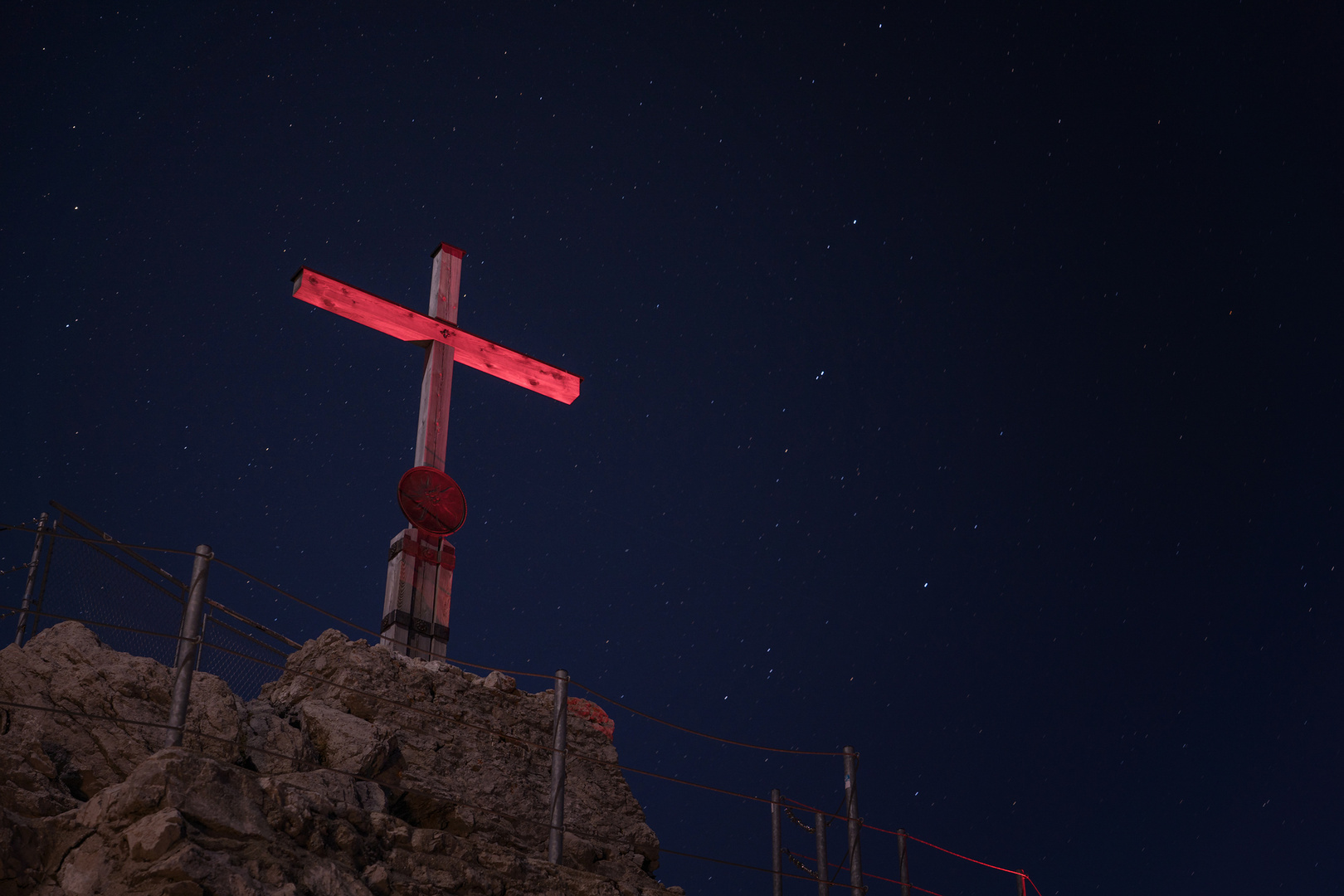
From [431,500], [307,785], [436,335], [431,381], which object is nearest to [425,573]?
[431,500]

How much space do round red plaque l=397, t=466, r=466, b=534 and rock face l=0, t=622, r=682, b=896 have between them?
6.36 ft

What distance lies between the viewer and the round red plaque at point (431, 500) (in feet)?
33.3

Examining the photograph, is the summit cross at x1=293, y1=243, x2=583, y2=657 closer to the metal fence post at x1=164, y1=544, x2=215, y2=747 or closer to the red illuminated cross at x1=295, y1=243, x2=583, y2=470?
the red illuminated cross at x1=295, y1=243, x2=583, y2=470

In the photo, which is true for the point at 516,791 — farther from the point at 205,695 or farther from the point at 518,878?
the point at 205,695

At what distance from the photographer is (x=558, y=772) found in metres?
7.45

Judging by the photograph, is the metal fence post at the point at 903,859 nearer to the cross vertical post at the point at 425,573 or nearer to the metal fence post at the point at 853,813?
the metal fence post at the point at 853,813

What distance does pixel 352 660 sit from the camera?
784 centimetres

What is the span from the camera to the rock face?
5.27m

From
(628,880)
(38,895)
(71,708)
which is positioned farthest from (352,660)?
(38,895)

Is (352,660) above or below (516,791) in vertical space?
above

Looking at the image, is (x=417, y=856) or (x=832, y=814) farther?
(x=832, y=814)

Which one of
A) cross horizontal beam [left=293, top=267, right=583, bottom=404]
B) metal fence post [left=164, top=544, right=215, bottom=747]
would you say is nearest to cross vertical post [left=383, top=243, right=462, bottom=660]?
cross horizontal beam [left=293, top=267, right=583, bottom=404]

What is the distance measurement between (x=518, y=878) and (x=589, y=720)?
86.1 inches

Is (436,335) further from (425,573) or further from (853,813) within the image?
(853,813)
